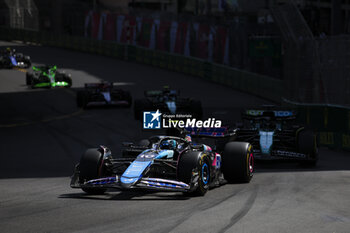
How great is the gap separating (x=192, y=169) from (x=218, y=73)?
30249 millimetres

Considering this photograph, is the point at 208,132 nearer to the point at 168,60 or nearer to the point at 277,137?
the point at 277,137

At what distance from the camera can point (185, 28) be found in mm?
47906

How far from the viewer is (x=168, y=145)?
13375 millimetres

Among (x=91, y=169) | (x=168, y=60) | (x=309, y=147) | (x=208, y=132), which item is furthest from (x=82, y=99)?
(x=168, y=60)

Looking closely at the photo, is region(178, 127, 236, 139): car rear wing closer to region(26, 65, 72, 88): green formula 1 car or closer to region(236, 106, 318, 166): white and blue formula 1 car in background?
region(236, 106, 318, 166): white and blue formula 1 car in background

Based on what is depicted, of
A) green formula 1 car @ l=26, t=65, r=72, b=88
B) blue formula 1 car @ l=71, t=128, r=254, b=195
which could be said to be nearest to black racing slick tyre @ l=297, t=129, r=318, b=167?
blue formula 1 car @ l=71, t=128, r=254, b=195

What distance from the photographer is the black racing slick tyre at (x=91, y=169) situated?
1271 centimetres

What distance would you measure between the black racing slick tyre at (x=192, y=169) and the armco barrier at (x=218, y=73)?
31.3 feet

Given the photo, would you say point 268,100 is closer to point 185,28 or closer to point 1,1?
point 185,28

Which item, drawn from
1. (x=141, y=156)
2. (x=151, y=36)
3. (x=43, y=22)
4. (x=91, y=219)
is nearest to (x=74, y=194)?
(x=141, y=156)

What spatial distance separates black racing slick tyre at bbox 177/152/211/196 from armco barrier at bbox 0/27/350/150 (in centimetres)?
953

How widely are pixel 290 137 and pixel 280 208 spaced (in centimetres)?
680

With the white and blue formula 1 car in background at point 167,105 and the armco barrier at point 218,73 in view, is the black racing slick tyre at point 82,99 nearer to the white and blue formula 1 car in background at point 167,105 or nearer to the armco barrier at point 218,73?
the white and blue formula 1 car in background at point 167,105

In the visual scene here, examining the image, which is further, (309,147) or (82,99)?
(82,99)
